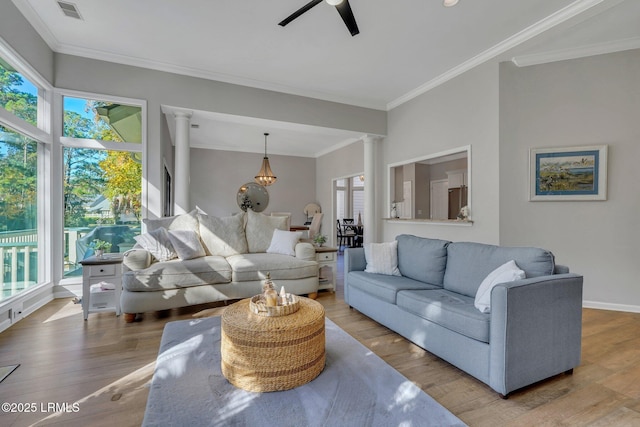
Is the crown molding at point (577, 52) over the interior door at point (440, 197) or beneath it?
over

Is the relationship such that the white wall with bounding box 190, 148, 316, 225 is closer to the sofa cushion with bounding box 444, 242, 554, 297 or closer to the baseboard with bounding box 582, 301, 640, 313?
the sofa cushion with bounding box 444, 242, 554, 297

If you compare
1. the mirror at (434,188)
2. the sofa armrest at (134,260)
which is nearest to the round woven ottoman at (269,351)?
the sofa armrest at (134,260)

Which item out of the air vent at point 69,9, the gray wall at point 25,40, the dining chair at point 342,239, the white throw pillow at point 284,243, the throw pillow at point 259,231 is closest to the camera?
the gray wall at point 25,40

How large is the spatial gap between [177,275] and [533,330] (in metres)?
3.20

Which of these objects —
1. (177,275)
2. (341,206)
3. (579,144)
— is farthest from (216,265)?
(341,206)

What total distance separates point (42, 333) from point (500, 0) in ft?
17.6

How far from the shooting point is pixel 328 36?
3.50m

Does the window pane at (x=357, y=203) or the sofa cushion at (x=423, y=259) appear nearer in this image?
the sofa cushion at (x=423, y=259)

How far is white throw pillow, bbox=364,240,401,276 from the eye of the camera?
10.7ft

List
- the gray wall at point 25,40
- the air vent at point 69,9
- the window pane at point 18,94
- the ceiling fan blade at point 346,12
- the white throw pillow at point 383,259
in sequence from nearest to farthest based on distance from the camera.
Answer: the ceiling fan blade at point 346,12 → the gray wall at point 25,40 → the window pane at point 18,94 → the air vent at point 69,9 → the white throw pillow at point 383,259

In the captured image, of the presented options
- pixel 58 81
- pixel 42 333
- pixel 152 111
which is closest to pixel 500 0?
pixel 152 111

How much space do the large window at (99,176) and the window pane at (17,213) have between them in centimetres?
39

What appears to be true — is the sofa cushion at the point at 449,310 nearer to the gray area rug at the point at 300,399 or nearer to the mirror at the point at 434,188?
the gray area rug at the point at 300,399

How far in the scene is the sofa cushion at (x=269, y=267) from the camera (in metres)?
3.48
